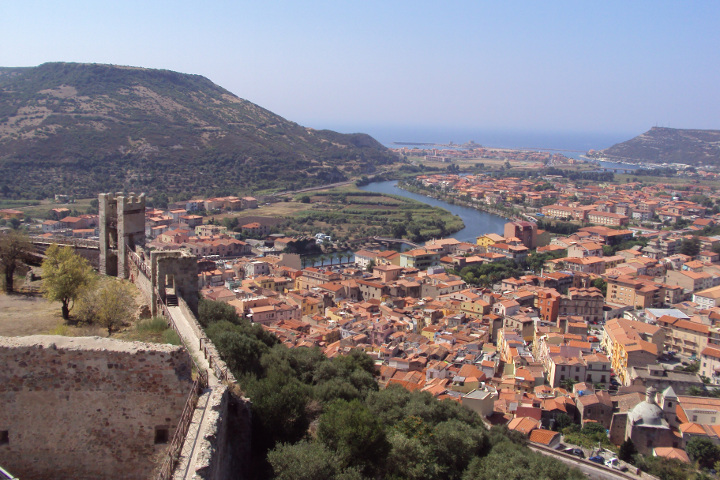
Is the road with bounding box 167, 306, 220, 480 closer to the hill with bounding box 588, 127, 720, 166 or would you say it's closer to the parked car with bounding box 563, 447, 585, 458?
the parked car with bounding box 563, 447, 585, 458

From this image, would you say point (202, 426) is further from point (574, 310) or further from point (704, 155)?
point (704, 155)

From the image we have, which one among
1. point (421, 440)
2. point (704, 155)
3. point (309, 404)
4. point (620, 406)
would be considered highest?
point (704, 155)

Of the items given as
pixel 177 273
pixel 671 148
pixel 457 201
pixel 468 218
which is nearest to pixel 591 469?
pixel 177 273

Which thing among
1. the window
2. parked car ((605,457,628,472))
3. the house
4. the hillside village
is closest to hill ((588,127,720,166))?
the hillside village

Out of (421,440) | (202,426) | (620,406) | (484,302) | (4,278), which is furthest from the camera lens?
(484,302)

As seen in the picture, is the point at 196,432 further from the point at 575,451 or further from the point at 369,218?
the point at 369,218

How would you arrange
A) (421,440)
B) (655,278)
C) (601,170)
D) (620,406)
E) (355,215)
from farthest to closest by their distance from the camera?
1. (601,170)
2. (355,215)
3. (655,278)
4. (620,406)
5. (421,440)

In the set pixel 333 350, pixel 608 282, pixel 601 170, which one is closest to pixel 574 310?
pixel 608 282
